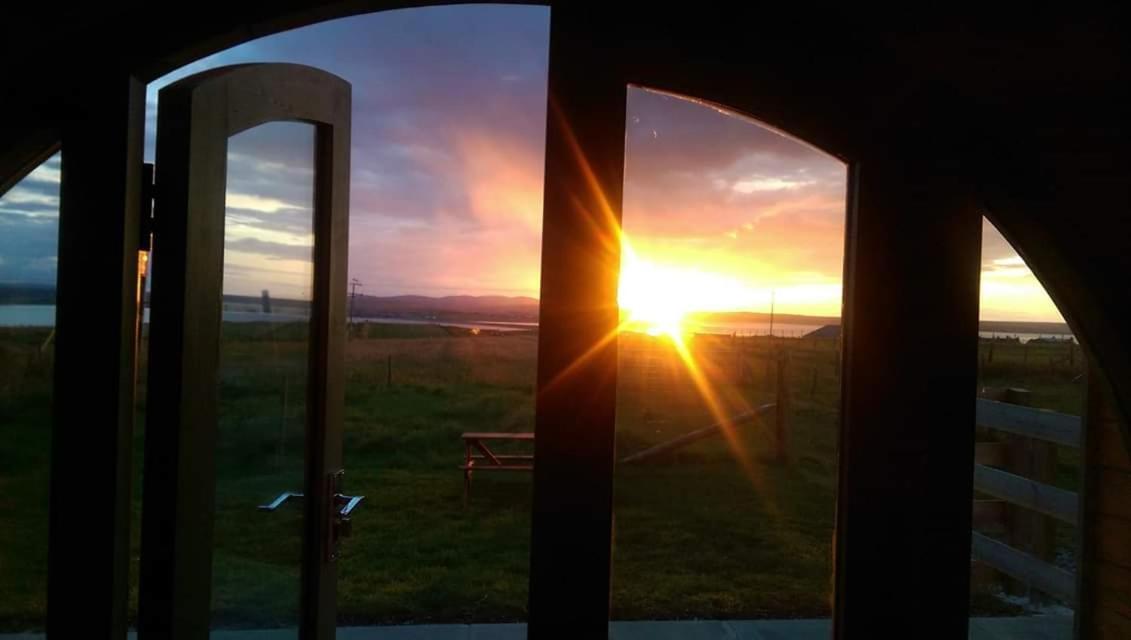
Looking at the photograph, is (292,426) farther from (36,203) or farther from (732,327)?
(732,327)

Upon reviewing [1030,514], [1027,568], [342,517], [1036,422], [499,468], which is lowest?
[499,468]

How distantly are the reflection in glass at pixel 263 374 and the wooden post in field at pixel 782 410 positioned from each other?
1118 millimetres

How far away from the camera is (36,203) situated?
1.54m

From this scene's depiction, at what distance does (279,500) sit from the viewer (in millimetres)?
1643

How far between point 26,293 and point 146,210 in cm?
50

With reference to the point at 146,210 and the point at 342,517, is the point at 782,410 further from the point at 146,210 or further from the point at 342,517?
the point at 146,210

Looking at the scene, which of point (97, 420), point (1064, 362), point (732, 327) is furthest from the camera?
point (1064, 362)

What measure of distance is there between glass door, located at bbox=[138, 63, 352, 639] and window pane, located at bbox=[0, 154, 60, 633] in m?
0.42

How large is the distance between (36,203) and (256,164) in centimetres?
50

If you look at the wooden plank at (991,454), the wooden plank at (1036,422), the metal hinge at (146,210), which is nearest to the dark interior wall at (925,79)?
the metal hinge at (146,210)

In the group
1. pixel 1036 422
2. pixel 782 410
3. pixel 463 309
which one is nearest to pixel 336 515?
pixel 782 410

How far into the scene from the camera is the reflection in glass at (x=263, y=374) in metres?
1.51

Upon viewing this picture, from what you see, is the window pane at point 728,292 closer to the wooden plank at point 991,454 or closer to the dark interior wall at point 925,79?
the dark interior wall at point 925,79

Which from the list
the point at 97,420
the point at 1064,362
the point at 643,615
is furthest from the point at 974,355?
the point at 643,615
